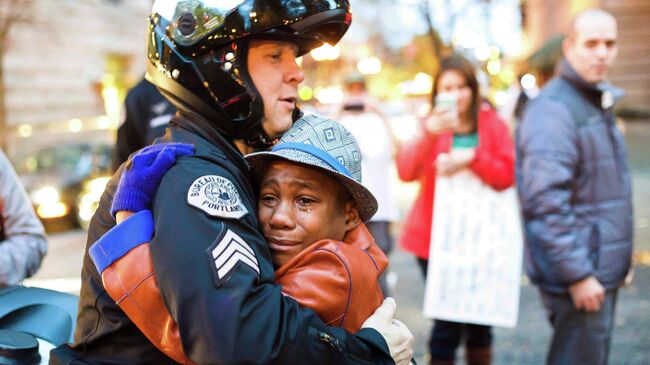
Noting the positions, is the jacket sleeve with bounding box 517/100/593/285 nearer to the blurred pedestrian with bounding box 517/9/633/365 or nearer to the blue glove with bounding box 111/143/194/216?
the blurred pedestrian with bounding box 517/9/633/365

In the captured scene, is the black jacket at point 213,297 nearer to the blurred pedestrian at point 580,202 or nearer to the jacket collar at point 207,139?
the jacket collar at point 207,139

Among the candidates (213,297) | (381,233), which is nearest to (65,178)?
(381,233)

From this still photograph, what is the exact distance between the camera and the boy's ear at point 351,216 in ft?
6.87

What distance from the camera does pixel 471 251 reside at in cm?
463

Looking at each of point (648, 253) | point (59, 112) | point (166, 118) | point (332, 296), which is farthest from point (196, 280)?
point (59, 112)

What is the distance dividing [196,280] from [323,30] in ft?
3.22

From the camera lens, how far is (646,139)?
18719 millimetres

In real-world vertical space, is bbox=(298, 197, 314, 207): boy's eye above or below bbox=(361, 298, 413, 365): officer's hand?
above

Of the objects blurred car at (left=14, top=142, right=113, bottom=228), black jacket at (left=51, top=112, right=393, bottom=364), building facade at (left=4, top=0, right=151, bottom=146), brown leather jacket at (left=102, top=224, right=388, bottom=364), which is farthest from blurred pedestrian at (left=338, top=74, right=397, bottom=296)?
building facade at (left=4, top=0, right=151, bottom=146)

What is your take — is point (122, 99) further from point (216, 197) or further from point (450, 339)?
point (216, 197)

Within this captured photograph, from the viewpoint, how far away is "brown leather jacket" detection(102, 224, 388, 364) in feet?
5.42

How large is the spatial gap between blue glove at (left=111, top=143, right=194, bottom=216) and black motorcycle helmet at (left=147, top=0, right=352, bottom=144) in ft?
0.91

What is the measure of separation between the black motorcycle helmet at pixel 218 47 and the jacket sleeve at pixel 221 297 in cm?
34

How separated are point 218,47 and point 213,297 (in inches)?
28.0
